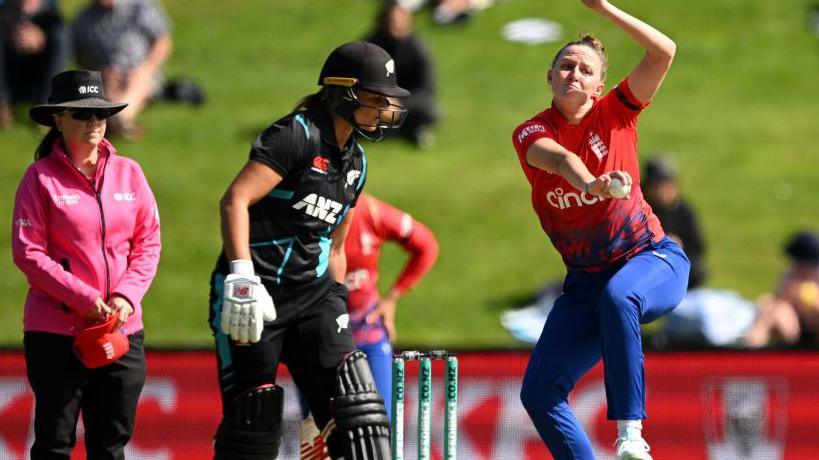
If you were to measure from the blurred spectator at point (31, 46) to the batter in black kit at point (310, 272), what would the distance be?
825 cm

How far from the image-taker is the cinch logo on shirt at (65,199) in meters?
5.69

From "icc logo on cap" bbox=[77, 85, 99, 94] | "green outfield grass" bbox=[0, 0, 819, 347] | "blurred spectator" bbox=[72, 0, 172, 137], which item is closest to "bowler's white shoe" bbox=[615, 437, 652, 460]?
"icc logo on cap" bbox=[77, 85, 99, 94]

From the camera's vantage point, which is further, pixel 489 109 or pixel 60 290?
pixel 489 109

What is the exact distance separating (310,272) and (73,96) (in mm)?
1264

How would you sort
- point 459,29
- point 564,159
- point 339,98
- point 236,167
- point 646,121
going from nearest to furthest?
point 564,159, point 339,98, point 236,167, point 646,121, point 459,29

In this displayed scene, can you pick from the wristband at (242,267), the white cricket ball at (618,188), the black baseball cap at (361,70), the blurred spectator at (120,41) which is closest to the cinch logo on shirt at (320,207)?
the wristband at (242,267)

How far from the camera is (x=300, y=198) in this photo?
562cm

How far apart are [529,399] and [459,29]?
1075 cm

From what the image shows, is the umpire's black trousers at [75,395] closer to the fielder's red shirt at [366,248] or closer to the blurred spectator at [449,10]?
the fielder's red shirt at [366,248]

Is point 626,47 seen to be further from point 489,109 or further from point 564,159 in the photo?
point 564,159

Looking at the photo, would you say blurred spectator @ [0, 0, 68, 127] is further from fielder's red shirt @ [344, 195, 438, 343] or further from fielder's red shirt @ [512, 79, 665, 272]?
fielder's red shirt @ [512, 79, 665, 272]

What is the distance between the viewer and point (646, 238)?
5773 millimetres

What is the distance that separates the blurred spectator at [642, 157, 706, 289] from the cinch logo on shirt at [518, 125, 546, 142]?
578 centimetres

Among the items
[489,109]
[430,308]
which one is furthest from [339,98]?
[489,109]
